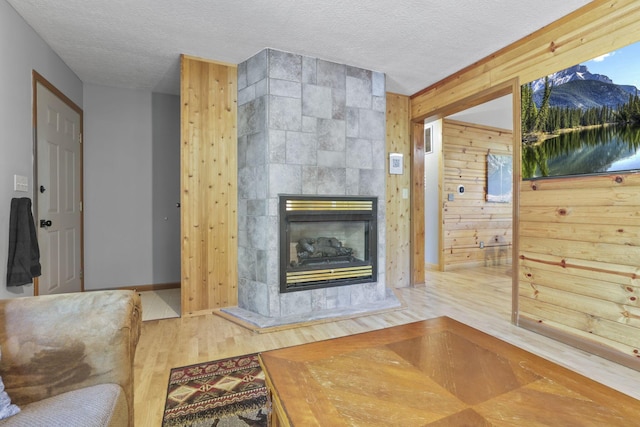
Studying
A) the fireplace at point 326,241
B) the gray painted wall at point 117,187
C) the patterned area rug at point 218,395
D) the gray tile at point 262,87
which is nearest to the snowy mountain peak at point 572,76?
the fireplace at point 326,241

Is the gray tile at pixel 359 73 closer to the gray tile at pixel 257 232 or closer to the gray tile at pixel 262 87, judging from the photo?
the gray tile at pixel 262 87

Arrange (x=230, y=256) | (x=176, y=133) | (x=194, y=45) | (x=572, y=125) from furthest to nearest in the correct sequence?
(x=176, y=133), (x=230, y=256), (x=194, y=45), (x=572, y=125)

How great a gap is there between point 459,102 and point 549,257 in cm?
184

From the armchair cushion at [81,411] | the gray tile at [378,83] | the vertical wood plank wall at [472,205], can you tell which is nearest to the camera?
the armchair cushion at [81,411]

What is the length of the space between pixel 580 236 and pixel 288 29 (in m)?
2.78

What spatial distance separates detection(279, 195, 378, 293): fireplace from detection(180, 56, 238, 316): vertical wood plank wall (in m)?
0.64

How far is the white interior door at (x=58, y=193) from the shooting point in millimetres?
2676

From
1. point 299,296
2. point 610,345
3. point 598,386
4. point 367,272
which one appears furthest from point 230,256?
point 610,345

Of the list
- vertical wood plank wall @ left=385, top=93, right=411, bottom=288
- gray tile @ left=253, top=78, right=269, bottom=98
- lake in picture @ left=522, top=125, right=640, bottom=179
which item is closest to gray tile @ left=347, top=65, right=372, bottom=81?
vertical wood plank wall @ left=385, top=93, right=411, bottom=288

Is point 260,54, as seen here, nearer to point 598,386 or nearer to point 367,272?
point 367,272

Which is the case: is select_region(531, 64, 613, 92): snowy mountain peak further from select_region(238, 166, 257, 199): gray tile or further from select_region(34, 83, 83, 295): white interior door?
select_region(34, 83, 83, 295): white interior door

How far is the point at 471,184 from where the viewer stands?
17.7 ft

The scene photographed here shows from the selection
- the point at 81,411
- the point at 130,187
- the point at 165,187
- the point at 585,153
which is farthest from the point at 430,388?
the point at 130,187

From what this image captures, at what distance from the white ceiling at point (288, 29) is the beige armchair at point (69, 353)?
2.12 metres
